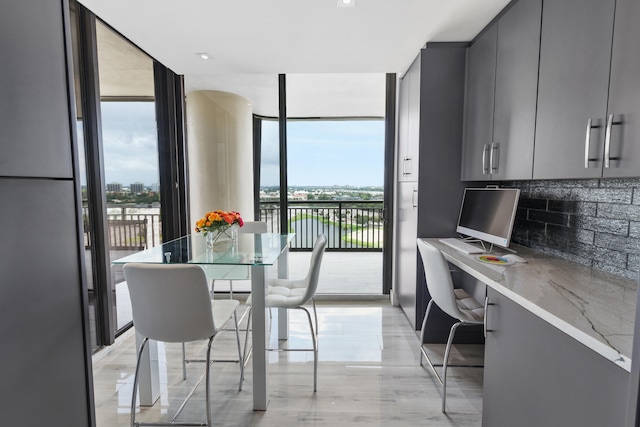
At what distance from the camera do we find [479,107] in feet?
7.48

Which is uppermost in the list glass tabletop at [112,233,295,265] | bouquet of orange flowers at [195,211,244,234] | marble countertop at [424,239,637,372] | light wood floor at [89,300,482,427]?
bouquet of orange flowers at [195,211,244,234]

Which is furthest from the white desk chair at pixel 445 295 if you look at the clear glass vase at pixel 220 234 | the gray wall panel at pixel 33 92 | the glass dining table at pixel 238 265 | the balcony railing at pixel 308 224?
the gray wall panel at pixel 33 92

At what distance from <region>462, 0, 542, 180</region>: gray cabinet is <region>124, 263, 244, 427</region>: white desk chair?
186cm

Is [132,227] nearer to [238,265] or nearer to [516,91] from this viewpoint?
[238,265]

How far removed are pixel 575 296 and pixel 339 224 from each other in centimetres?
348

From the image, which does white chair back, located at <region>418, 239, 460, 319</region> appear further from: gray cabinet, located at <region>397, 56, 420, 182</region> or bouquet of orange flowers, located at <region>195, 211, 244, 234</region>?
bouquet of orange flowers, located at <region>195, 211, 244, 234</region>

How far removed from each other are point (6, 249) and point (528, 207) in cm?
273

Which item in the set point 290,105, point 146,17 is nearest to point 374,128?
point 290,105

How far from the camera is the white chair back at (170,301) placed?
1450mm

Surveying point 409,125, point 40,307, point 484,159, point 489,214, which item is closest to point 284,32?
point 409,125

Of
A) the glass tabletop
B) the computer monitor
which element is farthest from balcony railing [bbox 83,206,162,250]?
the computer monitor

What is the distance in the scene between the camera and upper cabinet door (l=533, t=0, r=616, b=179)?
1250 millimetres

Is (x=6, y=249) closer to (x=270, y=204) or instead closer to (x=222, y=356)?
(x=222, y=356)

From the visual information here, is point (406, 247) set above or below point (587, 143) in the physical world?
below
